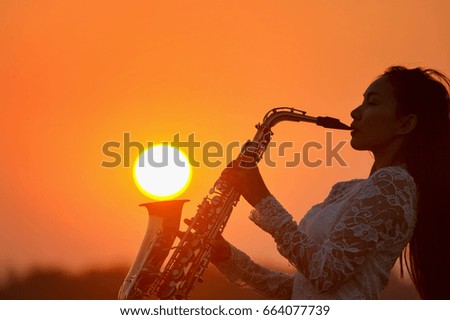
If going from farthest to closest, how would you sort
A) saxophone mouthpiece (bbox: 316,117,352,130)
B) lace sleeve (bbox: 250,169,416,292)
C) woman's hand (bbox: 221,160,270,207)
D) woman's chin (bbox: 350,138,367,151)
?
1. saxophone mouthpiece (bbox: 316,117,352,130)
2. woman's chin (bbox: 350,138,367,151)
3. woman's hand (bbox: 221,160,270,207)
4. lace sleeve (bbox: 250,169,416,292)

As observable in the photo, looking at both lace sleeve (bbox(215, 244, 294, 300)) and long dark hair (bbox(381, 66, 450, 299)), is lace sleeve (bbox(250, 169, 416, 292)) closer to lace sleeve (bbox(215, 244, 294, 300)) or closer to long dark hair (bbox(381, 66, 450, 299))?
long dark hair (bbox(381, 66, 450, 299))

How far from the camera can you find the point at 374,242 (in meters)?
4.79

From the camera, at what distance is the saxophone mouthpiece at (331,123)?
17.8 ft

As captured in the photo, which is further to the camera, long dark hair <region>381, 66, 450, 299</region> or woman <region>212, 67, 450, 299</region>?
long dark hair <region>381, 66, 450, 299</region>

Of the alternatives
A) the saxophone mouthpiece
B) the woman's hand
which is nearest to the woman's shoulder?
the saxophone mouthpiece

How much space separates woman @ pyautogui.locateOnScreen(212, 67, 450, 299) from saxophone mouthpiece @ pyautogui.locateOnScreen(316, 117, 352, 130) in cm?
27

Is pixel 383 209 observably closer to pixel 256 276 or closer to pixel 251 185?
pixel 251 185

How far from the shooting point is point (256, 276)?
19.0 ft

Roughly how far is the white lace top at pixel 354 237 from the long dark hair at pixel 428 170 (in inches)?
6.3

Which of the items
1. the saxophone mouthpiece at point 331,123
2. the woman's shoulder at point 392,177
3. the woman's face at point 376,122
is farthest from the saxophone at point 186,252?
the woman's shoulder at point 392,177

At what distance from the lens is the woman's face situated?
5.10 metres

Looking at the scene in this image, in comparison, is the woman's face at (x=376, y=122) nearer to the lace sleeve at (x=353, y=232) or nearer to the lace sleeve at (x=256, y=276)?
the lace sleeve at (x=353, y=232)
